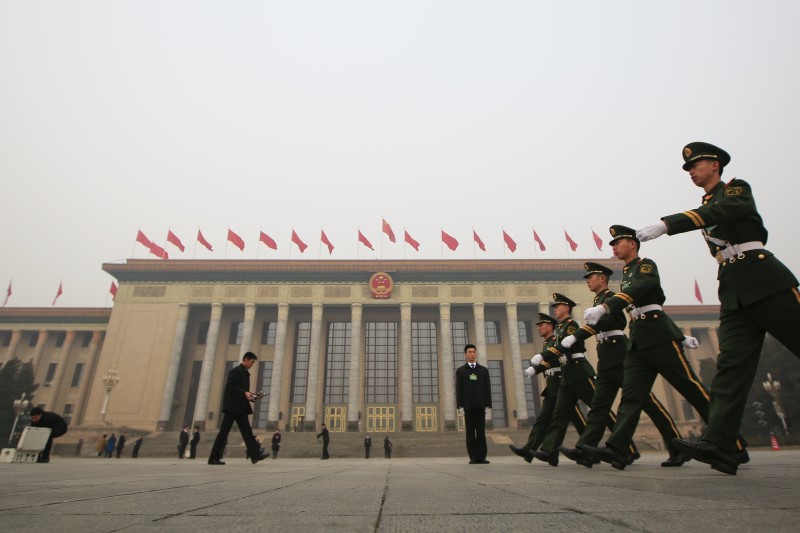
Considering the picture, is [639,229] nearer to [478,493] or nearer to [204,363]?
[478,493]

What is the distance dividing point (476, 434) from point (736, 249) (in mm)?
5072

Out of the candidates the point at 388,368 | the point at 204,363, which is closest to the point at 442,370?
the point at 388,368

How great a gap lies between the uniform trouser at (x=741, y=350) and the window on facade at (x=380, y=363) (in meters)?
32.2

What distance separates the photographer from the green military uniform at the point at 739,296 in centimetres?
318

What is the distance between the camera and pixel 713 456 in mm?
3180

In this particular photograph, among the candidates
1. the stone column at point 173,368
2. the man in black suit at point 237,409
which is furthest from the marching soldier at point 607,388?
the stone column at point 173,368

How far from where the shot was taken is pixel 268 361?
115ft

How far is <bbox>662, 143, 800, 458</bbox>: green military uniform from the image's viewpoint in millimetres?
3178

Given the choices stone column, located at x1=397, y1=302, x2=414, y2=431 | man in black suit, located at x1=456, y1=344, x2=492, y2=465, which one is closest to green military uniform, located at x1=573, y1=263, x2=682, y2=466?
man in black suit, located at x1=456, y1=344, x2=492, y2=465

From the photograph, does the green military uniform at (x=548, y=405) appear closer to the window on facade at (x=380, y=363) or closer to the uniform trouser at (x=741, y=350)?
the uniform trouser at (x=741, y=350)

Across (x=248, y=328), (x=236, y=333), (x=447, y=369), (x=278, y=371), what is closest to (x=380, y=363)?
(x=447, y=369)

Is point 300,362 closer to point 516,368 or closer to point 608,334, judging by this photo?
point 516,368

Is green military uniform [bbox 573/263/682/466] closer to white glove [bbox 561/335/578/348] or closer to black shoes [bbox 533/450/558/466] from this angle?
white glove [bbox 561/335/578/348]

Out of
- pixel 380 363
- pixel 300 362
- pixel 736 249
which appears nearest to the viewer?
pixel 736 249
